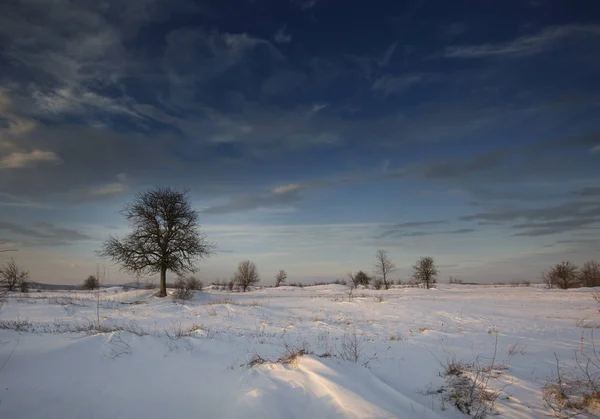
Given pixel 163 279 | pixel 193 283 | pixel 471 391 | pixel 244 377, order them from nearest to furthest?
pixel 471 391, pixel 244 377, pixel 163 279, pixel 193 283

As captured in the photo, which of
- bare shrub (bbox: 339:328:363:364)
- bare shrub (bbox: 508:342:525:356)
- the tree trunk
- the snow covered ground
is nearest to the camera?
the snow covered ground

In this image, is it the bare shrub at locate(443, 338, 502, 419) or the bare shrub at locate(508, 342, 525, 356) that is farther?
the bare shrub at locate(508, 342, 525, 356)

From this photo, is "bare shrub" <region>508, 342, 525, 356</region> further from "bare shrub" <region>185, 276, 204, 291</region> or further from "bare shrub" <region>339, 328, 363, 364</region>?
"bare shrub" <region>185, 276, 204, 291</region>

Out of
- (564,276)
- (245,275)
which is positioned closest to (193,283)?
(245,275)

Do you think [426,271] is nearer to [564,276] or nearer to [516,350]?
[564,276]

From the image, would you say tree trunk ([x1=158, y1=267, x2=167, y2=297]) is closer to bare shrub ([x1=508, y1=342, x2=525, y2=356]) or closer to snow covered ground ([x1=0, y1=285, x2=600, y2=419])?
snow covered ground ([x1=0, y1=285, x2=600, y2=419])

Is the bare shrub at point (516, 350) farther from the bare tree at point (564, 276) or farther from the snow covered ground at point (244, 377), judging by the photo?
the bare tree at point (564, 276)

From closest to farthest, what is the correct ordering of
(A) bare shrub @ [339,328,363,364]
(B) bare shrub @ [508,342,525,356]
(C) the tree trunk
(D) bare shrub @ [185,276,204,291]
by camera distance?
1. (A) bare shrub @ [339,328,363,364]
2. (B) bare shrub @ [508,342,525,356]
3. (C) the tree trunk
4. (D) bare shrub @ [185,276,204,291]

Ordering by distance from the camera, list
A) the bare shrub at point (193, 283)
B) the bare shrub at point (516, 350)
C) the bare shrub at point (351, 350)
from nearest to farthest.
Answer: the bare shrub at point (351, 350)
the bare shrub at point (516, 350)
the bare shrub at point (193, 283)

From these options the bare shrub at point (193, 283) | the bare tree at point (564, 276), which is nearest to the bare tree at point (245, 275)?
the bare shrub at point (193, 283)

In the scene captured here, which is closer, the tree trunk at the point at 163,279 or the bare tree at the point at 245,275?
the tree trunk at the point at 163,279

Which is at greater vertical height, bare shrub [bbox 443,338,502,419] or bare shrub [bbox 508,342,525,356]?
bare shrub [bbox 443,338,502,419]

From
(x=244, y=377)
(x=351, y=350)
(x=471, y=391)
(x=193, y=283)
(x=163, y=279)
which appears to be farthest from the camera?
(x=193, y=283)

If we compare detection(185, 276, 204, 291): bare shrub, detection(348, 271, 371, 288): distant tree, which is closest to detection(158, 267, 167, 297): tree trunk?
detection(185, 276, 204, 291): bare shrub
